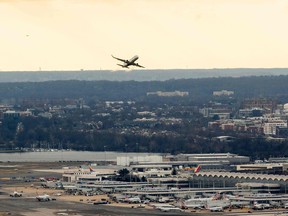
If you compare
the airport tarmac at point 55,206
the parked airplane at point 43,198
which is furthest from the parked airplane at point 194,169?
the parked airplane at point 43,198

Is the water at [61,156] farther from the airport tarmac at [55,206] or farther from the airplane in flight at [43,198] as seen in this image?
the airplane in flight at [43,198]

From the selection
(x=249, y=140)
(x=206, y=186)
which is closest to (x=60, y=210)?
(x=206, y=186)

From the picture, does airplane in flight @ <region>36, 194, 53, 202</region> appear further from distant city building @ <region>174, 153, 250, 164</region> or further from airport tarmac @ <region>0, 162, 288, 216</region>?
distant city building @ <region>174, 153, 250, 164</region>

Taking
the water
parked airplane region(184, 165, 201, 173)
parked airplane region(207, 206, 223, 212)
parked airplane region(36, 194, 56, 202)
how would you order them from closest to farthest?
parked airplane region(207, 206, 223, 212) < parked airplane region(36, 194, 56, 202) < parked airplane region(184, 165, 201, 173) < the water

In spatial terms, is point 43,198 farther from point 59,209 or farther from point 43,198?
point 59,209

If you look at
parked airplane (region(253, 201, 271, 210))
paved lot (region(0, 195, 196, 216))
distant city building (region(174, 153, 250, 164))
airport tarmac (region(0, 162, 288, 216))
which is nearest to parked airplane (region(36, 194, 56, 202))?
airport tarmac (region(0, 162, 288, 216))

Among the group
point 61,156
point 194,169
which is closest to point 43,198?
point 194,169

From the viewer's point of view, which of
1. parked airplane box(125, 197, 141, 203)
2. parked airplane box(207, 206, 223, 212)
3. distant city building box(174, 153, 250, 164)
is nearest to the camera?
parked airplane box(207, 206, 223, 212)

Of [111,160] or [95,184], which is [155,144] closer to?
[111,160]

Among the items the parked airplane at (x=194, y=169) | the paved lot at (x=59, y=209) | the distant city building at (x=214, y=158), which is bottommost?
the paved lot at (x=59, y=209)
